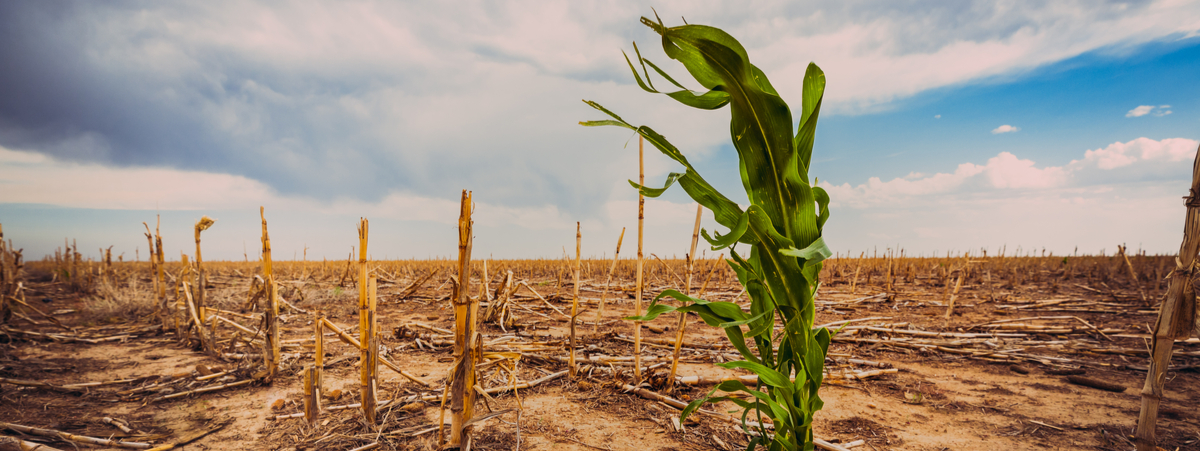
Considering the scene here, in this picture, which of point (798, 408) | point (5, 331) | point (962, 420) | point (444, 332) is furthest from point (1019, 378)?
point (5, 331)

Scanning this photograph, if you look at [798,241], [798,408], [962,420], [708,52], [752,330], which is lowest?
[962,420]

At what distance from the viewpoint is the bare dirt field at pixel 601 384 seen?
3582mm

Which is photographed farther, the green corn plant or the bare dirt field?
the bare dirt field

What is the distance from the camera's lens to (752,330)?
1734 millimetres

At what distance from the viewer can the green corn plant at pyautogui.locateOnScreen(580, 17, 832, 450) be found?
1.50m

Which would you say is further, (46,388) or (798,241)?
(46,388)

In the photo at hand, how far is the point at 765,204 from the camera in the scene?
1.74 m

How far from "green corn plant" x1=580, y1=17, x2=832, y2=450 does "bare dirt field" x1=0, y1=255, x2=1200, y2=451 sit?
1.26 metres

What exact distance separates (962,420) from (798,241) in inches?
161

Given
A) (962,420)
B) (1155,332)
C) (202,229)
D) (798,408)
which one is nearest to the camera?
(798,408)

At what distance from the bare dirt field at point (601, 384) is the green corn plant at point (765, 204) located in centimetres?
126

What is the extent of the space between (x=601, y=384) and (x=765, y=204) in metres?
3.21

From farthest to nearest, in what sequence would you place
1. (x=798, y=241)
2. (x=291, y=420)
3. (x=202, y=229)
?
(x=202, y=229)
(x=291, y=420)
(x=798, y=241)

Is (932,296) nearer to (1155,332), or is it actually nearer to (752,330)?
(1155,332)
